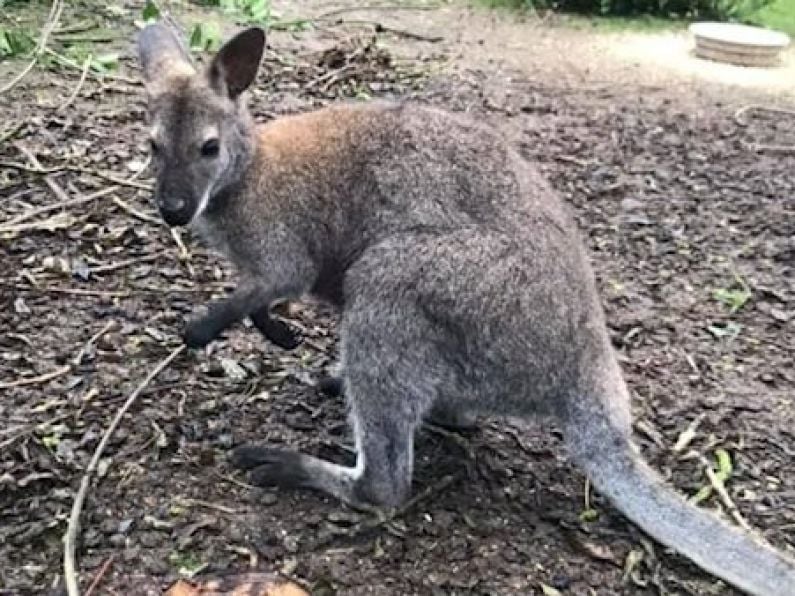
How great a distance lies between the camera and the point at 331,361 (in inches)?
167

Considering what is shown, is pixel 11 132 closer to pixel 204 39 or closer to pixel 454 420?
pixel 204 39

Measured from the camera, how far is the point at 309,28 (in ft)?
26.1

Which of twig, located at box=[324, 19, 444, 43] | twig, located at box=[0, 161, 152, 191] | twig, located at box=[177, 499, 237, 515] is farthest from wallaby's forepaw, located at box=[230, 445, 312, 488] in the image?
twig, located at box=[324, 19, 444, 43]

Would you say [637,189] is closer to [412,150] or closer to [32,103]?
[412,150]

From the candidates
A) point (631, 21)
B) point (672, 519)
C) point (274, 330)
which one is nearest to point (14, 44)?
point (274, 330)

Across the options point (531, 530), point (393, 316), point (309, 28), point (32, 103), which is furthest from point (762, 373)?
point (309, 28)

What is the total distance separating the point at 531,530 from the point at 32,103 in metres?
3.71

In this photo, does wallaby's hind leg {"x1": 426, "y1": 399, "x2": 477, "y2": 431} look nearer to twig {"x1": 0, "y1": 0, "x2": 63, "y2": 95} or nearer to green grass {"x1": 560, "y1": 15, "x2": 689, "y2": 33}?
twig {"x1": 0, "y1": 0, "x2": 63, "y2": 95}

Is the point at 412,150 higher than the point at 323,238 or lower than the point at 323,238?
higher

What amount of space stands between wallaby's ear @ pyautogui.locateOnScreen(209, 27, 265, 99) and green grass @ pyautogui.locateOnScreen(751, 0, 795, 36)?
21.1 ft

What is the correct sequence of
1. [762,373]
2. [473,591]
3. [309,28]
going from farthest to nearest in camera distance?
[309,28] < [762,373] < [473,591]

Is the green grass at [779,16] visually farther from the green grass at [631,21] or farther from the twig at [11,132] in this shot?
the twig at [11,132]

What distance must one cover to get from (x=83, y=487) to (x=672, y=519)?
1.50 meters

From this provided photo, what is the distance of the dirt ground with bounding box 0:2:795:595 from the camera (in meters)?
3.27
